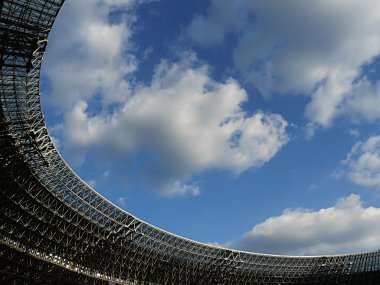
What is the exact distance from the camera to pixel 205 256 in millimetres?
71875

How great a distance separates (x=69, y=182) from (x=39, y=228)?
370 inches

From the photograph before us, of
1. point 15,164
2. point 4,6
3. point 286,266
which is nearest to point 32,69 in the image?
point 4,6

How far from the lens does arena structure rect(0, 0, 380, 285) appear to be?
3631cm

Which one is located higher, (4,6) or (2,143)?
(4,6)

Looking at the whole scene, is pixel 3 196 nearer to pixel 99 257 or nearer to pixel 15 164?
pixel 15 164

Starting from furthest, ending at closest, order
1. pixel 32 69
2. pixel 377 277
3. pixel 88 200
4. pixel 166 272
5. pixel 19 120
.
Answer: pixel 377 277 < pixel 166 272 < pixel 88 200 < pixel 19 120 < pixel 32 69

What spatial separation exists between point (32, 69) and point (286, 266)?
204 ft

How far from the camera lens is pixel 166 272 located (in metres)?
70.1

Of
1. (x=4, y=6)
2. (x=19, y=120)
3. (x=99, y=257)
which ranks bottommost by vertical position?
(x=99, y=257)

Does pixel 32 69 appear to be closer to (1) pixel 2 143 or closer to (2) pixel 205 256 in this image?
(1) pixel 2 143

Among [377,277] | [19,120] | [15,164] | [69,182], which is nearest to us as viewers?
[19,120]

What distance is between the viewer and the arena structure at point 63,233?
36.3 m

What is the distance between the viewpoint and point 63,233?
55875mm

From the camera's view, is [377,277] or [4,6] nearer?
[4,6]
